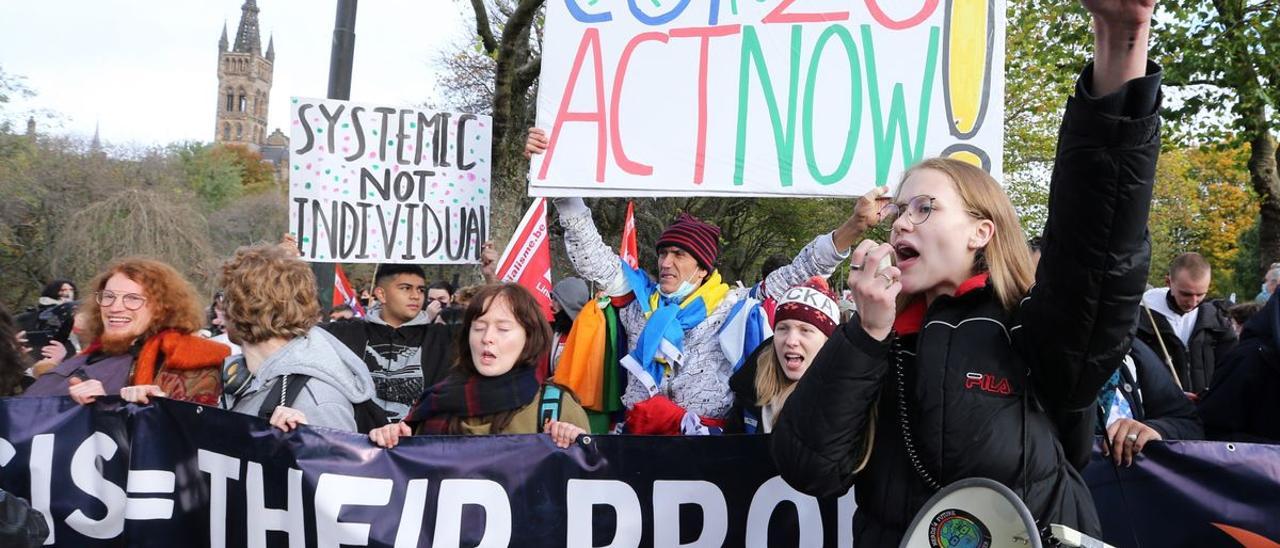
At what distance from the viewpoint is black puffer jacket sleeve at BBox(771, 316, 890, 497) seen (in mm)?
1963

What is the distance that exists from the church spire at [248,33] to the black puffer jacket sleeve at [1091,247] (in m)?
166

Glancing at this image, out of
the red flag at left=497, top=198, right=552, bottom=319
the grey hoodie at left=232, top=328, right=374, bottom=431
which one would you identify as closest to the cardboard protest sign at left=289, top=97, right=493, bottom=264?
the red flag at left=497, top=198, right=552, bottom=319

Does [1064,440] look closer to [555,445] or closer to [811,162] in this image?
[555,445]

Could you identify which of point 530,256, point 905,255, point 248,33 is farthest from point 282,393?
point 248,33

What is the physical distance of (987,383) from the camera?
1.92 metres

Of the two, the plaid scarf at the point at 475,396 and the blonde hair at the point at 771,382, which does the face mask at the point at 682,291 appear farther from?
the plaid scarf at the point at 475,396

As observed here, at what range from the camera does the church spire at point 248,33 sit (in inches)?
6117

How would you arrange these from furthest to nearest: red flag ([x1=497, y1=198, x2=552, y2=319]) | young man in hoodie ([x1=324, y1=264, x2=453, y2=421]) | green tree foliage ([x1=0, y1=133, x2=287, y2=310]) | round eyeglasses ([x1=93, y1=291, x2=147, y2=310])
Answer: green tree foliage ([x1=0, y1=133, x2=287, y2=310]), red flag ([x1=497, y1=198, x2=552, y2=319]), young man in hoodie ([x1=324, y1=264, x2=453, y2=421]), round eyeglasses ([x1=93, y1=291, x2=147, y2=310])

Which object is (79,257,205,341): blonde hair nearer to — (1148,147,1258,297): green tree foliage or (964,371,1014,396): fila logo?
(964,371,1014,396): fila logo

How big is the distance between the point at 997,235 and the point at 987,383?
0.33 meters

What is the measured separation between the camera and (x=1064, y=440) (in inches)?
79.9

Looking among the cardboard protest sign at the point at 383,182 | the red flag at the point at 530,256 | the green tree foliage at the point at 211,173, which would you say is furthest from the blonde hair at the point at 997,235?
the green tree foliage at the point at 211,173

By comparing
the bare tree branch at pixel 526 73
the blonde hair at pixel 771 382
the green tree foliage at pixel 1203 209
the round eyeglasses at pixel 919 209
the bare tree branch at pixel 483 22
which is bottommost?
the blonde hair at pixel 771 382

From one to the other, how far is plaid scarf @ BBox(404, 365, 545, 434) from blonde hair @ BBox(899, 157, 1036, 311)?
1.79 meters
